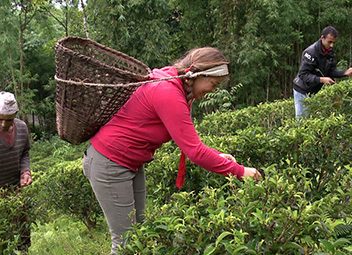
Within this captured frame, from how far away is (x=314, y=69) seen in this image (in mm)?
5871

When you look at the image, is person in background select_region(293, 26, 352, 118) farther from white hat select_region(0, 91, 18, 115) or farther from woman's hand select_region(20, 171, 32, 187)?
white hat select_region(0, 91, 18, 115)

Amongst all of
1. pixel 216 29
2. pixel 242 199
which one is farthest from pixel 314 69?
pixel 216 29

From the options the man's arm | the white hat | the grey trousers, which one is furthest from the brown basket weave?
the man's arm

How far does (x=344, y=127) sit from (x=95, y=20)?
10.7 meters

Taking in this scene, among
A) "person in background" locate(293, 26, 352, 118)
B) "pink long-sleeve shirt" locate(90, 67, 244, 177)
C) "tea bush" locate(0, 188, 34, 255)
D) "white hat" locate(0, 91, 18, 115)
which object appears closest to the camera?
"pink long-sleeve shirt" locate(90, 67, 244, 177)

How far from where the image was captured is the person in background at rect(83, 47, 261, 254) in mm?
2453

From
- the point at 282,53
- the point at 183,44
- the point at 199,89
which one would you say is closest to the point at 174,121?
the point at 199,89

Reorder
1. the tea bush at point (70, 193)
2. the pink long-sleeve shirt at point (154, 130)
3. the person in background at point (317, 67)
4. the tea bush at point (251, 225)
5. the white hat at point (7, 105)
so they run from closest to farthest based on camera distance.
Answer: the tea bush at point (251, 225)
the pink long-sleeve shirt at point (154, 130)
the white hat at point (7, 105)
the tea bush at point (70, 193)
the person in background at point (317, 67)

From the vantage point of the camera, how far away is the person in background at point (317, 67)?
18.8ft

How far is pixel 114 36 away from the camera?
1305 centimetres

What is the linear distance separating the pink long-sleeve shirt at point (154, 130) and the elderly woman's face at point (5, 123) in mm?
1009

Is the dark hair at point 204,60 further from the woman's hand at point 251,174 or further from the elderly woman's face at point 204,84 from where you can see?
the woman's hand at point 251,174

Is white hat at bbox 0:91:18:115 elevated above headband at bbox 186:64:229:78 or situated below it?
below

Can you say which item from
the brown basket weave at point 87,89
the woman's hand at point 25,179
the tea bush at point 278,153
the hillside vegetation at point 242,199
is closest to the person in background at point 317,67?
the hillside vegetation at point 242,199
